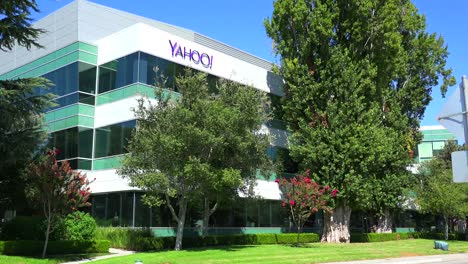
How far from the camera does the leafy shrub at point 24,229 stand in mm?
22469

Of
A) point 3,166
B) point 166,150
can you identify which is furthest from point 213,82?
point 3,166

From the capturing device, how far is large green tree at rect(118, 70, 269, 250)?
20.8 metres

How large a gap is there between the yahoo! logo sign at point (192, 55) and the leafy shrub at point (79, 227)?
1048cm

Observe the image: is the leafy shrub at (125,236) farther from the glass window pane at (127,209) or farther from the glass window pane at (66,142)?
the glass window pane at (66,142)

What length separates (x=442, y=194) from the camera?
3875cm

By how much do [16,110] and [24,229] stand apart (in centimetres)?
641

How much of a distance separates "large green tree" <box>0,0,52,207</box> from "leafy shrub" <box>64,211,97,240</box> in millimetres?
2609

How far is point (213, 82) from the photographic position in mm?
30859

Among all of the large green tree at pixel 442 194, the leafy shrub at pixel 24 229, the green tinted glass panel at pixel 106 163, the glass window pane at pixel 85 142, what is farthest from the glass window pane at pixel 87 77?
the large green tree at pixel 442 194

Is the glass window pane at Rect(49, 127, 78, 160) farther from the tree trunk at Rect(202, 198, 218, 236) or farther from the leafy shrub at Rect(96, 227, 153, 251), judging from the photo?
the tree trunk at Rect(202, 198, 218, 236)

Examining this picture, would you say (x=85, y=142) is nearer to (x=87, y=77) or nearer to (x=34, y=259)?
(x=87, y=77)

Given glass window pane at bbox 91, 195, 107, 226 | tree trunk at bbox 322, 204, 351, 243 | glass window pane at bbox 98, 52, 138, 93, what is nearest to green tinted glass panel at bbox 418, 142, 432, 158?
tree trunk at bbox 322, 204, 351, 243

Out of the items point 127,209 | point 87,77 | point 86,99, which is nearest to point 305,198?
point 127,209

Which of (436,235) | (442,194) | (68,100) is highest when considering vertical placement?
(68,100)
